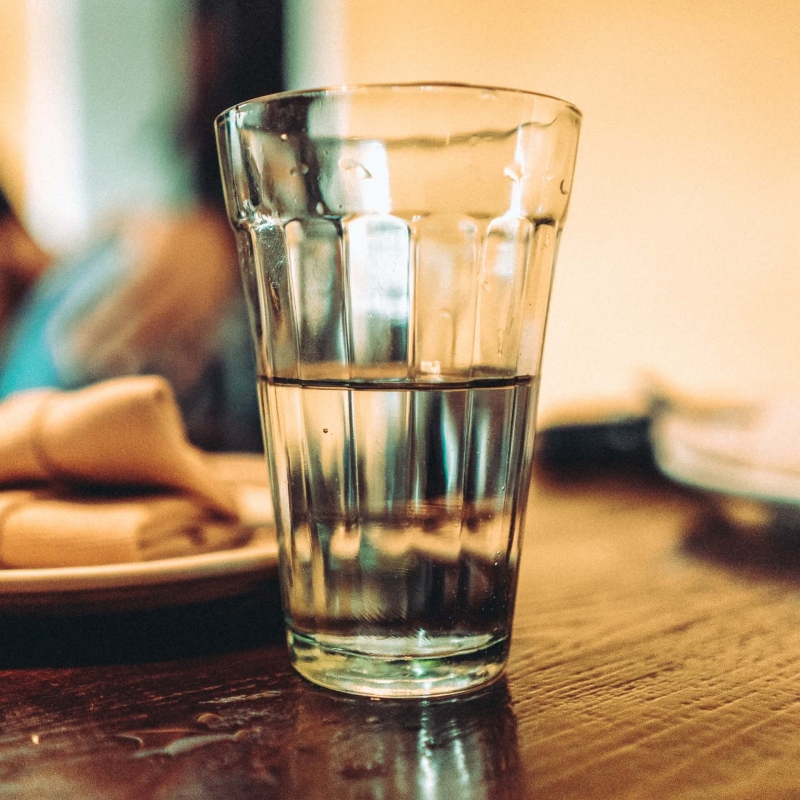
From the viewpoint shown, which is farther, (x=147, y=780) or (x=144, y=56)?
(x=144, y=56)

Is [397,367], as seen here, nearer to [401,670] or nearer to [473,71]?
[401,670]

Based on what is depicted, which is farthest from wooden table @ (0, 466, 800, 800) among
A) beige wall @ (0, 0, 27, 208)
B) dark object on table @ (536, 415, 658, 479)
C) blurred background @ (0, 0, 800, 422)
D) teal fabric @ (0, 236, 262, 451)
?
beige wall @ (0, 0, 27, 208)

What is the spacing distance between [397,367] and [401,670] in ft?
0.39

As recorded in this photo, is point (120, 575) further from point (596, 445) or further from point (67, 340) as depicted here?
point (67, 340)

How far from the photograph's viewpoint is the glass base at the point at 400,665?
315 mm

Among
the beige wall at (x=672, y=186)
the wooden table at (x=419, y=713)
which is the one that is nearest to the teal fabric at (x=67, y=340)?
the beige wall at (x=672, y=186)

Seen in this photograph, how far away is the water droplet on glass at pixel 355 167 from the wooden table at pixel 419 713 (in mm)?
198

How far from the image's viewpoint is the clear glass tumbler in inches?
12.4

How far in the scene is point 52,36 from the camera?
2.77 meters

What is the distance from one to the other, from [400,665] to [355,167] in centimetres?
19

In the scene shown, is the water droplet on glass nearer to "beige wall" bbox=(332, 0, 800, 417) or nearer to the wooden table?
the wooden table

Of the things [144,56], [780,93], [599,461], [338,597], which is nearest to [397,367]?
[338,597]

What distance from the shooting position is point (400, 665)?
315mm

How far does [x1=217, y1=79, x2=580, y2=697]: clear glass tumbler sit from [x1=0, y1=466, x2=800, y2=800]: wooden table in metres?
0.03
